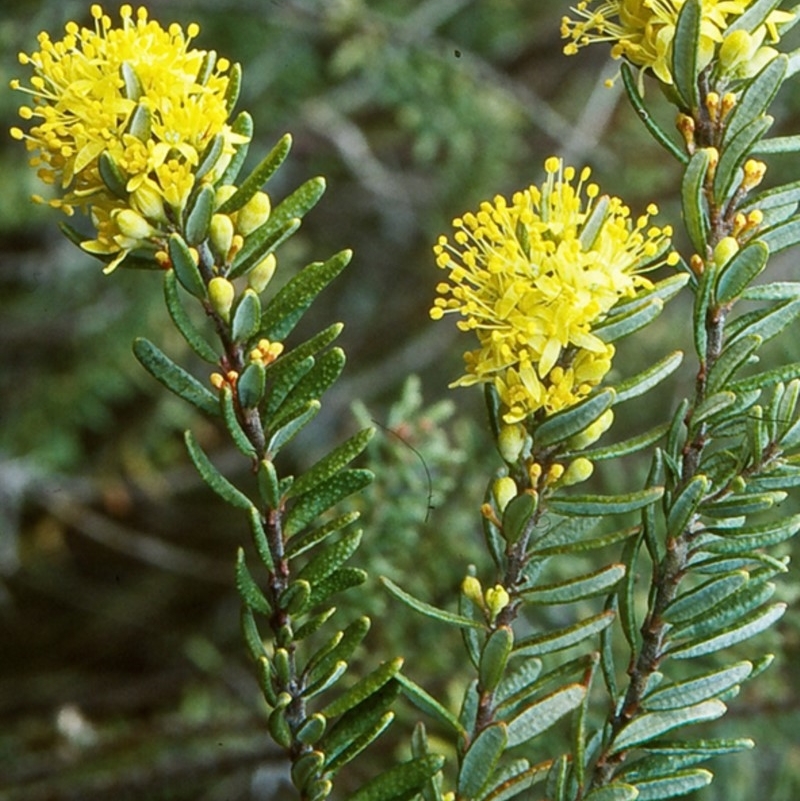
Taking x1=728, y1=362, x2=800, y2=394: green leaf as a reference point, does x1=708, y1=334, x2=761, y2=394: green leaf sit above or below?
above

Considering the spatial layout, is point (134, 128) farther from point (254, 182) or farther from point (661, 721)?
point (661, 721)

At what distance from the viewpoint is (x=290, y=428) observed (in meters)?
0.83

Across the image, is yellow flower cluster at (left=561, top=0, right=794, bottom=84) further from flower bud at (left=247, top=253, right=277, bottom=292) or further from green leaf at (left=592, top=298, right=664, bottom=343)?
flower bud at (left=247, top=253, right=277, bottom=292)

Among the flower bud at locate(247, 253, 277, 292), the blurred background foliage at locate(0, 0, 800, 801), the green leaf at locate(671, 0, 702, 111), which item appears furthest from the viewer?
the blurred background foliage at locate(0, 0, 800, 801)

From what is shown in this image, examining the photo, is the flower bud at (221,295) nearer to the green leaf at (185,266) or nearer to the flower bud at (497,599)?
the green leaf at (185,266)

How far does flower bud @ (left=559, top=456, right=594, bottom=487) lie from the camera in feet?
2.62

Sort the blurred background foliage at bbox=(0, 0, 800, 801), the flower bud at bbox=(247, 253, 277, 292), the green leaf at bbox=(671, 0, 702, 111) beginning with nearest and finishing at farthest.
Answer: the green leaf at bbox=(671, 0, 702, 111), the flower bud at bbox=(247, 253, 277, 292), the blurred background foliage at bbox=(0, 0, 800, 801)

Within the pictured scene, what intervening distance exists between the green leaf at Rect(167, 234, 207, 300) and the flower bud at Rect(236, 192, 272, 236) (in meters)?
0.05

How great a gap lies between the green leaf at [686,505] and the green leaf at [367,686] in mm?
217

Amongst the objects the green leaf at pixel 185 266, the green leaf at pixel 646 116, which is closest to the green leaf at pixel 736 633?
the green leaf at pixel 646 116

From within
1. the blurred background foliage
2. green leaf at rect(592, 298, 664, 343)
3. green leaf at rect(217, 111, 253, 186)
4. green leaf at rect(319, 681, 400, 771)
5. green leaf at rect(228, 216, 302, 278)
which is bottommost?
green leaf at rect(319, 681, 400, 771)

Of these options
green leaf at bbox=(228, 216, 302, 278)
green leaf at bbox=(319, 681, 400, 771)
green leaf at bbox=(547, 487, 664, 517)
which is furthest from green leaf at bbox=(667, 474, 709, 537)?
green leaf at bbox=(228, 216, 302, 278)

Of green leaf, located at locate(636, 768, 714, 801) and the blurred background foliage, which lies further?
the blurred background foliage

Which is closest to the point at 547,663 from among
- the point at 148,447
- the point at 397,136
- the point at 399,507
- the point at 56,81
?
the point at 399,507
